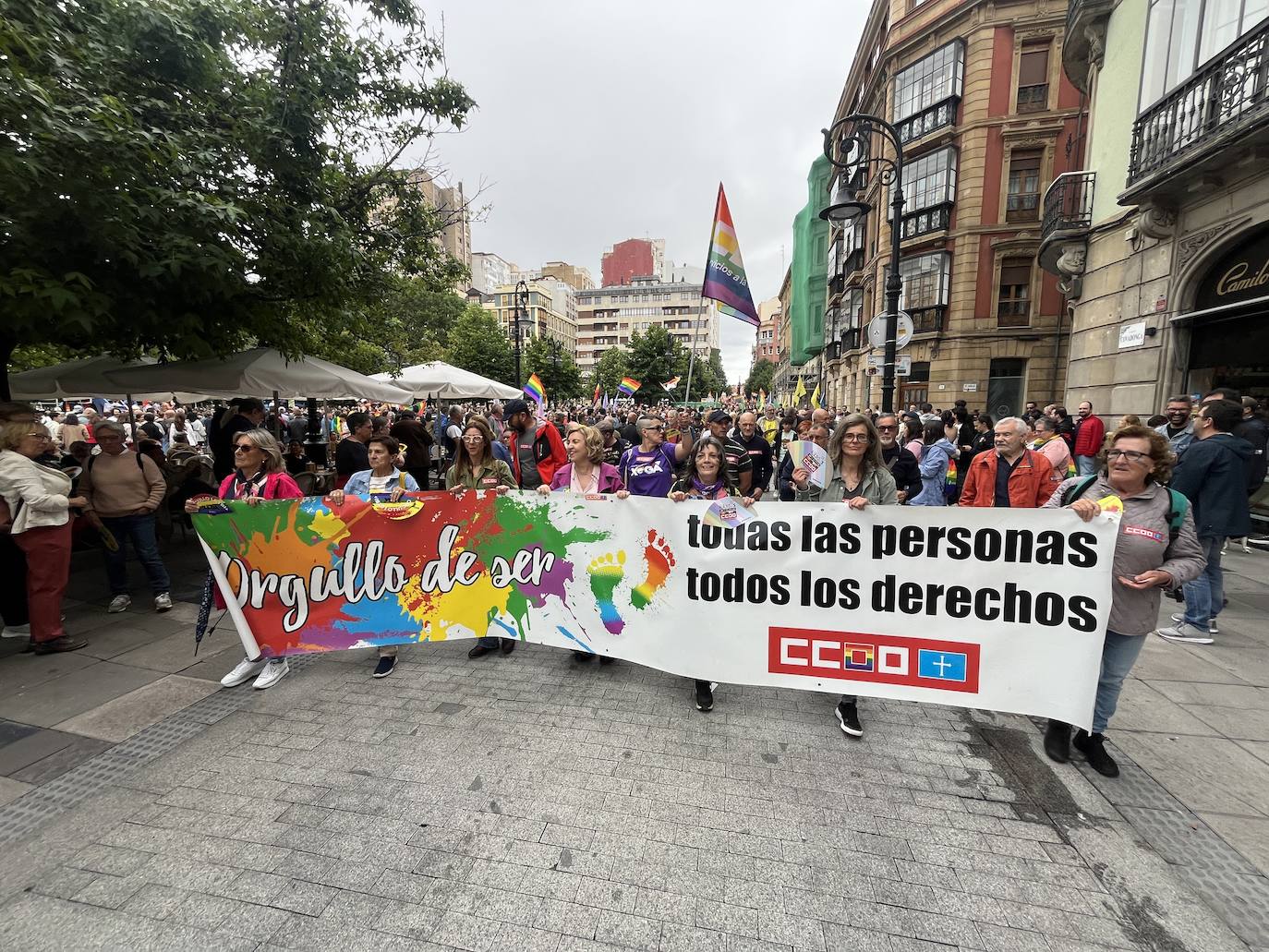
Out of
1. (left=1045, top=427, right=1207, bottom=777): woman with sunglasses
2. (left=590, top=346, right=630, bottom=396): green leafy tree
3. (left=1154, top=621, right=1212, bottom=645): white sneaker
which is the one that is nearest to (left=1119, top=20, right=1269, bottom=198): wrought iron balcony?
(left=1154, top=621, right=1212, bottom=645): white sneaker

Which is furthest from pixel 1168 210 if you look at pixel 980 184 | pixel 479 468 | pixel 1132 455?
pixel 980 184

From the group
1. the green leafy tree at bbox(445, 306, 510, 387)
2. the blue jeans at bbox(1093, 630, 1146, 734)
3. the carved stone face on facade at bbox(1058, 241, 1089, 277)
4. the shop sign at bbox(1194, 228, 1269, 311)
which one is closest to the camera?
the blue jeans at bbox(1093, 630, 1146, 734)

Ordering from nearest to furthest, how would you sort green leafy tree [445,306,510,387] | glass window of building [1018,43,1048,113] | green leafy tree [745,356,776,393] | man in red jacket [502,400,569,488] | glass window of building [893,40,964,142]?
man in red jacket [502,400,569,488], glass window of building [1018,43,1048,113], glass window of building [893,40,964,142], green leafy tree [445,306,510,387], green leafy tree [745,356,776,393]

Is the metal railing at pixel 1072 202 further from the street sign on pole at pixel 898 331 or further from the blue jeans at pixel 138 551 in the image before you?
the blue jeans at pixel 138 551

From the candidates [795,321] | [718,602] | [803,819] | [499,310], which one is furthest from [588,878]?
[499,310]

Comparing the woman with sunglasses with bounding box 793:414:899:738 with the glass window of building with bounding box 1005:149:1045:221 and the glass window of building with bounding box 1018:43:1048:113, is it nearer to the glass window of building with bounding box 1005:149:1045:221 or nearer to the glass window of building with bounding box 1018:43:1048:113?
the glass window of building with bounding box 1005:149:1045:221

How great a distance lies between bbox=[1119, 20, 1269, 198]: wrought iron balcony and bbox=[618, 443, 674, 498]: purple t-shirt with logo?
933cm

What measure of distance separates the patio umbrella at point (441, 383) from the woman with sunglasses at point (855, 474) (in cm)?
1001

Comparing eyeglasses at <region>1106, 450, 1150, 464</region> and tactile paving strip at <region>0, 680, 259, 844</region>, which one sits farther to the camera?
eyeglasses at <region>1106, 450, 1150, 464</region>

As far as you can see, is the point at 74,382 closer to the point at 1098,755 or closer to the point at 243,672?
the point at 243,672

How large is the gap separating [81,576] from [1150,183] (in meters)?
16.6

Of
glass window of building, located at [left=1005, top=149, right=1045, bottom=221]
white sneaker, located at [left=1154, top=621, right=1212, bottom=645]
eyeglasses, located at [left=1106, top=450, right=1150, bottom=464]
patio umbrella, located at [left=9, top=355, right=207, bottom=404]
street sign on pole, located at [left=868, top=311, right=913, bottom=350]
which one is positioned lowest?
white sneaker, located at [left=1154, top=621, right=1212, bottom=645]

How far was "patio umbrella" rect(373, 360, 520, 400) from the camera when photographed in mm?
11922

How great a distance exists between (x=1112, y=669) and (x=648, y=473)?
326 cm
